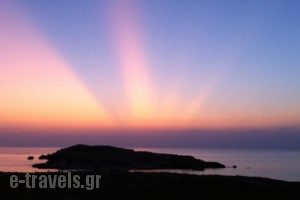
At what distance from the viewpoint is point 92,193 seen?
2792 centimetres

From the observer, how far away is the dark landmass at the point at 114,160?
→ 407 ft

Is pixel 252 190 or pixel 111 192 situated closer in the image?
pixel 111 192

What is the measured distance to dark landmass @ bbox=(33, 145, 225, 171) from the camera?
→ 407 feet

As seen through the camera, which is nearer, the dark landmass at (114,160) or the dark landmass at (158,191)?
the dark landmass at (158,191)

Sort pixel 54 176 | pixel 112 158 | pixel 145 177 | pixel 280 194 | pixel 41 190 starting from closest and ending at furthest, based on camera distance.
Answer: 1. pixel 41 190
2. pixel 280 194
3. pixel 54 176
4. pixel 145 177
5. pixel 112 158

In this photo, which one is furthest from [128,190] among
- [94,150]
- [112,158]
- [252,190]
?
[94,150]

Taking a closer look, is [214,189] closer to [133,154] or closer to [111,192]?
[111,192]

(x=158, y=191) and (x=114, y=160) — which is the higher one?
(x=158, y=191)

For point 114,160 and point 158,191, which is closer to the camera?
point 158,191

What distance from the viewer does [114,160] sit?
423 ft

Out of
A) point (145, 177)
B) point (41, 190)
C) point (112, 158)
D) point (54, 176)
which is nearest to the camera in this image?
point (41, 190)

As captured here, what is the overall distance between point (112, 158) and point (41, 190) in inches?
4084

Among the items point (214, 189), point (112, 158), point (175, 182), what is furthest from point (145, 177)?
point (112, 158)

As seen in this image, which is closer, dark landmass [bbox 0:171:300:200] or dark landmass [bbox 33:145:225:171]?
dark landmass [bbox 0:171:300:200]
